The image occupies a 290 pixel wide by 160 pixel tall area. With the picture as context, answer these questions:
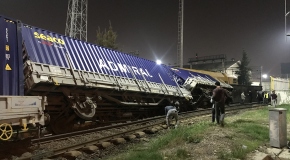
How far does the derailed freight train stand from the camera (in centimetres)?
632

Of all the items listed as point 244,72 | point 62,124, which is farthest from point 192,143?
point 244,72

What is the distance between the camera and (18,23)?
300 inches

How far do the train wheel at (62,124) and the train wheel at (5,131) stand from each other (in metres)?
3.59

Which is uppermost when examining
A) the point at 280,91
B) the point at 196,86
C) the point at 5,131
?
A: the point at 196,86

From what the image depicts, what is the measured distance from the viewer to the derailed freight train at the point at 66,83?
6.32m

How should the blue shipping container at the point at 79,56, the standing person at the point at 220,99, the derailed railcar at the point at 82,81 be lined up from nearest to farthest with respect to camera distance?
1. the derailed railcar at the point at 82,81
2. the blue shipping container at the point at 79,56
3. the standing person at the point at 220,99

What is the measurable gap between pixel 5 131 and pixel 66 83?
337 cm

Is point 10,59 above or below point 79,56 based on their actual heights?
below

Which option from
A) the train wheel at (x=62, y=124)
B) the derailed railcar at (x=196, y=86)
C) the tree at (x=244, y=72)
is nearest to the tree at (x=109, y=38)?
the derailed railcar at (x=196, y=86)

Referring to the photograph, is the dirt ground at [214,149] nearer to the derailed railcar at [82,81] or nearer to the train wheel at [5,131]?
the derailed railcar at [82,81]

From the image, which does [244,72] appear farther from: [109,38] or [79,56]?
[79,56]

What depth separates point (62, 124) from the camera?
31.7 ft

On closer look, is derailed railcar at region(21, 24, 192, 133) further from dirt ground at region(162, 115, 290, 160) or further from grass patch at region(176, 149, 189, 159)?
dirt ground at region(162, 115, 290, 160)

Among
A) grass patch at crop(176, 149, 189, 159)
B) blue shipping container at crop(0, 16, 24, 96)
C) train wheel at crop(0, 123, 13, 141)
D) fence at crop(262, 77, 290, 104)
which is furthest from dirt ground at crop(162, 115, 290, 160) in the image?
fence at crop(262, 77, 290, 104)
